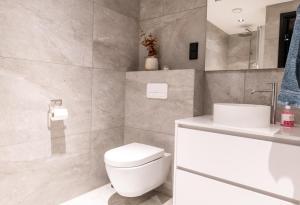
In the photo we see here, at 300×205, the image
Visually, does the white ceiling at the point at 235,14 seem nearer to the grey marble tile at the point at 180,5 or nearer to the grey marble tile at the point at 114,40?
the grey marble tile at the point at 180,5

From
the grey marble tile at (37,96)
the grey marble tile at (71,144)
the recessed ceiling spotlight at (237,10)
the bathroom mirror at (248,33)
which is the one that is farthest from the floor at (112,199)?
the recessed ceiling spotlight at (237,10)

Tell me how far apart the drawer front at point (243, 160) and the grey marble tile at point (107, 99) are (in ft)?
2.58

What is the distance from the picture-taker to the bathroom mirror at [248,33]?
1.46 metres

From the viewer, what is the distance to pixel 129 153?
1.58m

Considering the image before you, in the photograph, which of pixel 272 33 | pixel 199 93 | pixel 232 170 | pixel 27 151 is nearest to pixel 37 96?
pixel 27 151

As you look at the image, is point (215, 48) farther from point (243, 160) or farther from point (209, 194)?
point (209, 194)

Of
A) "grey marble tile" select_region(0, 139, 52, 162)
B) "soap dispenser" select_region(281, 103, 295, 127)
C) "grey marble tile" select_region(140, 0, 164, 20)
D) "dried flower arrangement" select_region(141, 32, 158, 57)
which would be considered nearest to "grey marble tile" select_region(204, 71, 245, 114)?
"soap dispenser" select_region(281, 103, 295, 127)

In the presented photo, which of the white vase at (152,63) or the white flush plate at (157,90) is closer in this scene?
the white flush plate at (157,90)

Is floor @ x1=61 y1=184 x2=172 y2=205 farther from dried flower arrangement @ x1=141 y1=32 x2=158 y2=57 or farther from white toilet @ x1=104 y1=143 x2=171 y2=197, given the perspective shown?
dried flower arrangement @ x1=141 y1=32 x2=158 y2=57

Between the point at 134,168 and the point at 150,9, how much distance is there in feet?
4.92

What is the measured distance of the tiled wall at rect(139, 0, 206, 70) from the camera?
185cm

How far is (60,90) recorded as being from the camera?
5.34 ft

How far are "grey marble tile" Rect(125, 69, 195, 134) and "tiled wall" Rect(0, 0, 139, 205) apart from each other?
11 centimetres

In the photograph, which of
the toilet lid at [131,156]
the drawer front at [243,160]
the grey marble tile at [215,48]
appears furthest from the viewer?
the grey marble tile at [215,48]
